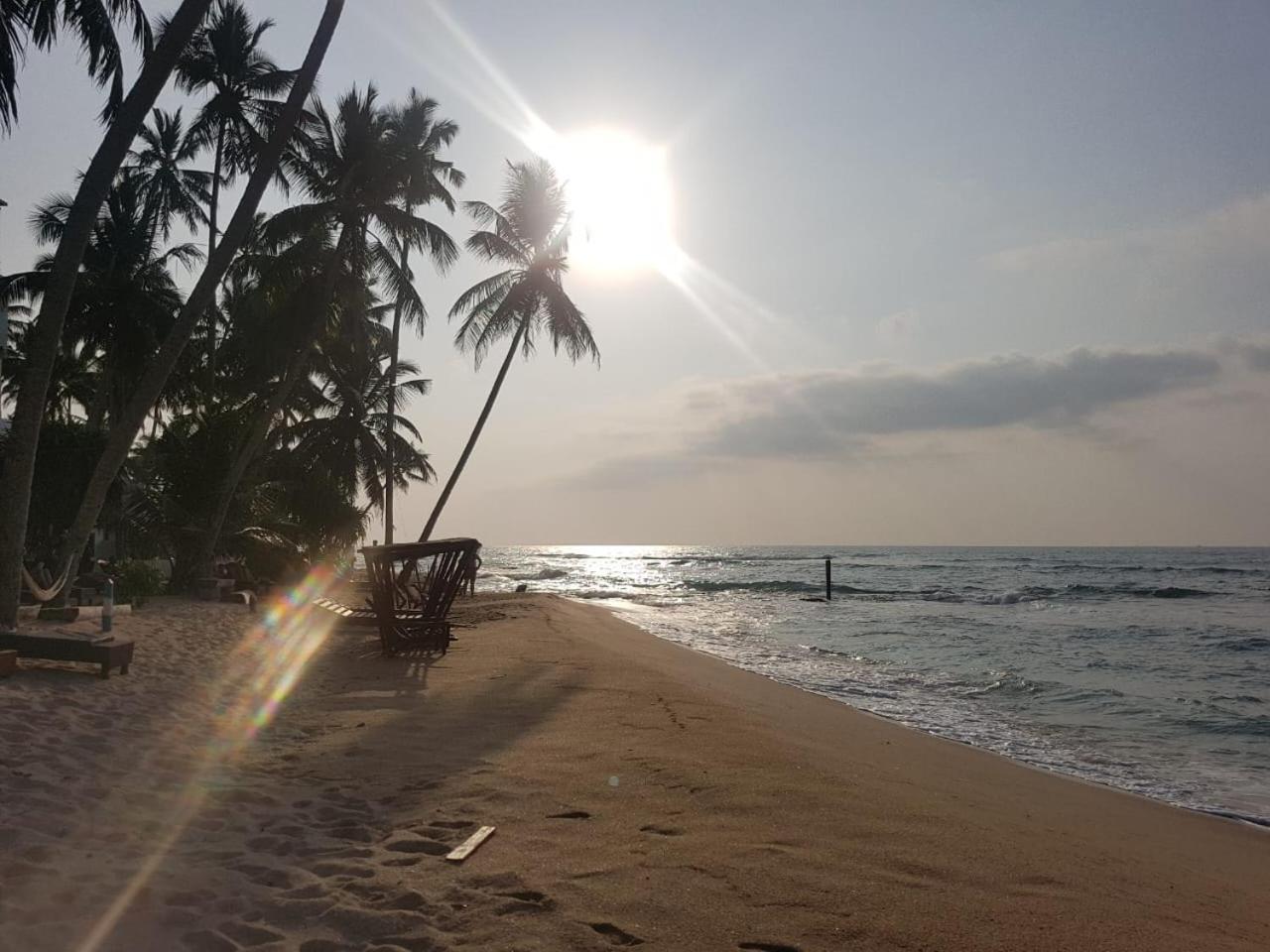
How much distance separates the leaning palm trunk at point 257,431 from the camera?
18.0 meters

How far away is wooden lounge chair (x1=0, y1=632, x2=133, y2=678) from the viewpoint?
7.79 metres

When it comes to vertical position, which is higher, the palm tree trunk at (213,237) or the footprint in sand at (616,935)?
the palm tree trunk at (213,237)

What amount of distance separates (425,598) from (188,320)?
207 inches

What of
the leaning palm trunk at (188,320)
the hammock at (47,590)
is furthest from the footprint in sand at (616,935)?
the leaning palm trunk at (188,320)

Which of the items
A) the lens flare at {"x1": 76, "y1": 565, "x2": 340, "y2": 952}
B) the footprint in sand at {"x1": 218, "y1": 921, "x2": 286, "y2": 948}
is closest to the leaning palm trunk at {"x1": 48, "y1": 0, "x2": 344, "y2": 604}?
the lens flare at {"x1": 76, "y1": 565, "x2": 340, "y2": 952}

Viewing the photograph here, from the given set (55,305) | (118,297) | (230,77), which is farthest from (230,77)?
(55,305)

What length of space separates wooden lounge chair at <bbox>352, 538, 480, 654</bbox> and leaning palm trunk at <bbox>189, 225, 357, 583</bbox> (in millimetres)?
7737

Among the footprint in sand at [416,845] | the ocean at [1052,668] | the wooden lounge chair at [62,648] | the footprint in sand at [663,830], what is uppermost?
the wooden lounge chair at [62,648]

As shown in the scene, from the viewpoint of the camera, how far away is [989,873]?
163 inches

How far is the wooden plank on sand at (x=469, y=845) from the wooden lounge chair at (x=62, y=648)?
18.2 feet

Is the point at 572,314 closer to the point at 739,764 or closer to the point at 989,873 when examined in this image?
the point at 739,764

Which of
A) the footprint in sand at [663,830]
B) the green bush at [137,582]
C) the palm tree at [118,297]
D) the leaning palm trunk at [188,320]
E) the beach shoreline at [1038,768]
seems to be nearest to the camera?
the footprint in sand at [663,830]

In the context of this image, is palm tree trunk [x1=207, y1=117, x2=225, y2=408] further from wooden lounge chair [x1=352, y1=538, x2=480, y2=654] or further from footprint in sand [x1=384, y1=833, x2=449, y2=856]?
footprint in sand [x1=384, y1=833, x2=449, y2=856]

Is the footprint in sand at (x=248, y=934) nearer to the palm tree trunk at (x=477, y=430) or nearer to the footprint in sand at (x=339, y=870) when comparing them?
the footprint in sand at (x=339, y=870)
